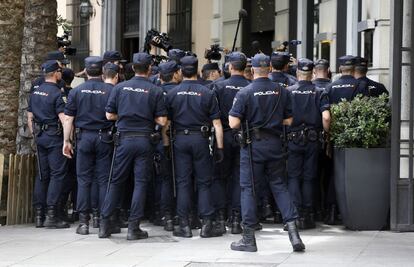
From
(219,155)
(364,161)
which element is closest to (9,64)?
(219,155)

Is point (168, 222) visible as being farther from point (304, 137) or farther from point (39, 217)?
point (304, 137)

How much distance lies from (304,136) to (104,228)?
2732mm

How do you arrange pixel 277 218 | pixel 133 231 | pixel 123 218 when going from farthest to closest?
pixel 277 218 → pixel 123 218 → pixel 133 231

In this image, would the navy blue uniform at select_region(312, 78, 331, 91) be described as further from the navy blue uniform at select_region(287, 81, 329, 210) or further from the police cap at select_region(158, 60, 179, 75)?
the police cap at select_region(158, 60, 179, 75)

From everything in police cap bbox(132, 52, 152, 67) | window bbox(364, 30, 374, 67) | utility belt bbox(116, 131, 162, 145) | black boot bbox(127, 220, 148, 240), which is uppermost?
window bbox(364, 30, 374, 67)

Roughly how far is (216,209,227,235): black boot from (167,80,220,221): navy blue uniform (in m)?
0.32

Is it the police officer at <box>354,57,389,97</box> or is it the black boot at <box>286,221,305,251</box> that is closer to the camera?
Answer: the black boot at <box>286,221,305,251</box>

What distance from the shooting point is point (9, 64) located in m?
13.3

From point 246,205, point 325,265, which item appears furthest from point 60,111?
point 325,265

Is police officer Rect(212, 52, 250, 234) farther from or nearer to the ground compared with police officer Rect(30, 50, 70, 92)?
nearer to the ground

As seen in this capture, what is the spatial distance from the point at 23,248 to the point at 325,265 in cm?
358

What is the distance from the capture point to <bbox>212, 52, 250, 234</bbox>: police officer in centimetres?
1182

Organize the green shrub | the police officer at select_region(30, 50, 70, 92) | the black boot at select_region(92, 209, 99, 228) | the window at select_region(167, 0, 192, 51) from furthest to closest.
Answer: the window at select_region(167, 0, 192, 51)
the police officer at select_region(30, 50, 70, 92)
the black boot at select_region(92, 209, 99, 228)
the green shrub

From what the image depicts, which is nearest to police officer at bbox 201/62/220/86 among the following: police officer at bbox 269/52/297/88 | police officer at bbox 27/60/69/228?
police officer at bbox 269/52/297/88
